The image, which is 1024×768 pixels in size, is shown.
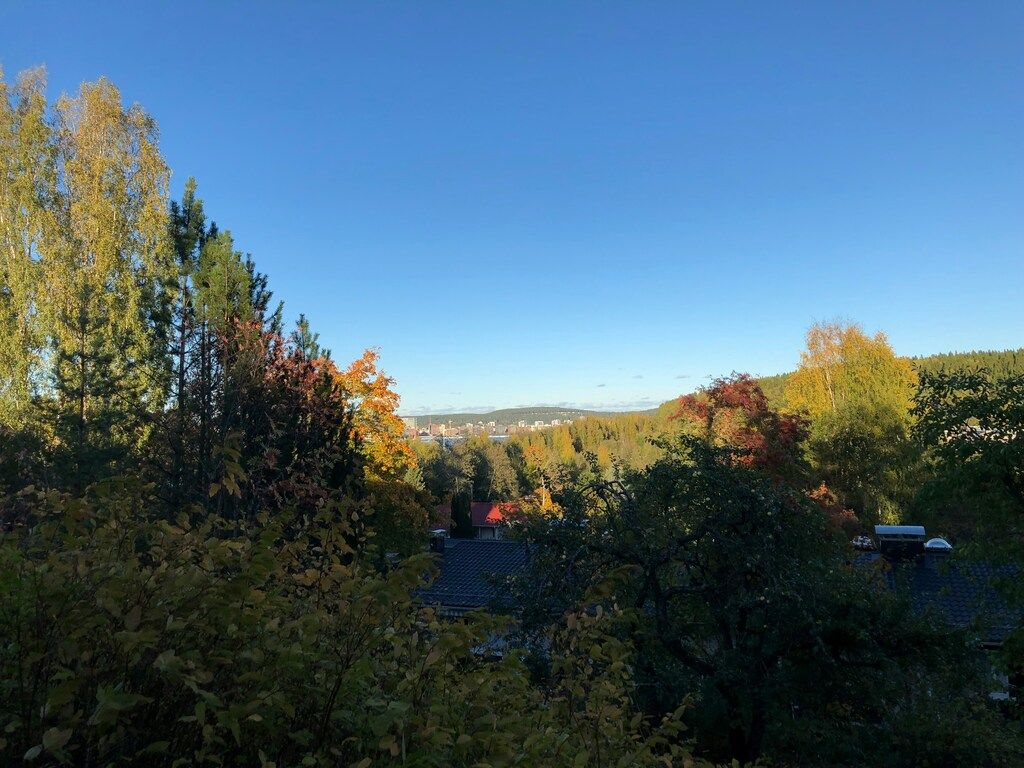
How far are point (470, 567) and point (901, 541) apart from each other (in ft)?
43.1

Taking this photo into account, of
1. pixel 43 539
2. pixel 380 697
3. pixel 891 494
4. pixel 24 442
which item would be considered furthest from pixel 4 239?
pixel 891 494

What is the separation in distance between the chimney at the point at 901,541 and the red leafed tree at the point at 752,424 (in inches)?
125

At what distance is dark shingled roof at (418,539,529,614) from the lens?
17.1 m

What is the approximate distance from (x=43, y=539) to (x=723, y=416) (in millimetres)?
21071

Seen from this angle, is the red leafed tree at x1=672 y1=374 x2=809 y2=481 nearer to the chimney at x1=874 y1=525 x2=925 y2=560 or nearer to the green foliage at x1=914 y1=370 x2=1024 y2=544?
the chimney at x1=874 y1=525 x2=925 y2=560

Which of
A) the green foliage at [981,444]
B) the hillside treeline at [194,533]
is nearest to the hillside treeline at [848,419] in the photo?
the green foliage at [981,444]

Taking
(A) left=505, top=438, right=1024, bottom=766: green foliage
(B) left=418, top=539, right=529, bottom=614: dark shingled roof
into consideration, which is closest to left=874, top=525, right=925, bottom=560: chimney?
(A) left=505, top=438, right=1024, bottom=766: green foliage

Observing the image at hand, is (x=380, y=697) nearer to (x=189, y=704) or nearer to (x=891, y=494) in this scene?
(x=189, y=704)

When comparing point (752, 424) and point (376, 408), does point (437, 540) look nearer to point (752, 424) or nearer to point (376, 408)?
point (376, 408)

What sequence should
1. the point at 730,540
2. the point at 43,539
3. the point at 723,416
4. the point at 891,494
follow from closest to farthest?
the point at 43,539
the point at 730,540
the point at 723,416
the point at 891,494

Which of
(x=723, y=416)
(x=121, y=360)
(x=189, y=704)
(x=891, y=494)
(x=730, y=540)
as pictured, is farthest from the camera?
(x=891, y=494)

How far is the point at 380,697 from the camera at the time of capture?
5.96 ft

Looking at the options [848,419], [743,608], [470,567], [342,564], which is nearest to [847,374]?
[848,419]

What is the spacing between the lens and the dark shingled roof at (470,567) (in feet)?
56.0
